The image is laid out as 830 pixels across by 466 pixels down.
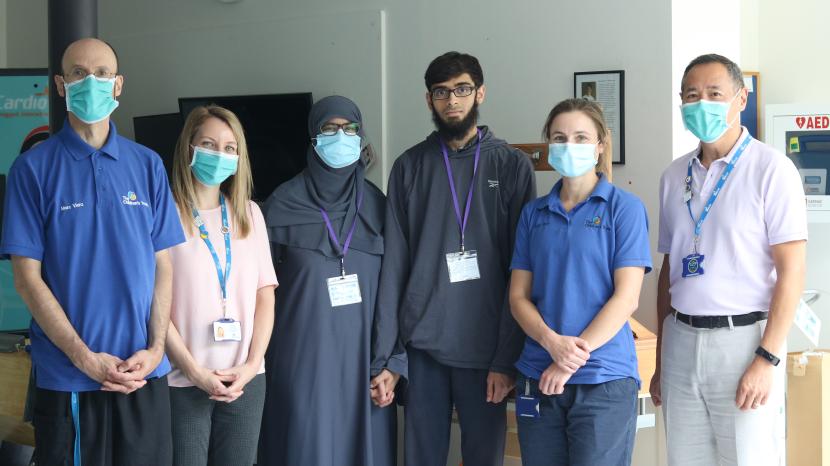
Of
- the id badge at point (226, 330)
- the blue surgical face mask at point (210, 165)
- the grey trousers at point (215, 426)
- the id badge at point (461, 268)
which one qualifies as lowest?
the grey trousers at point (215, 426)

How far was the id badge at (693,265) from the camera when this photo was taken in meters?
2.53

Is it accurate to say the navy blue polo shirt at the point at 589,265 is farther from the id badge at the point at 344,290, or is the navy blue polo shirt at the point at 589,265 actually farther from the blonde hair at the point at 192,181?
the blonde hair at the point at 192,181

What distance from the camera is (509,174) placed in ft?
9.61

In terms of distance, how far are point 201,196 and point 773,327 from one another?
1.84 metres

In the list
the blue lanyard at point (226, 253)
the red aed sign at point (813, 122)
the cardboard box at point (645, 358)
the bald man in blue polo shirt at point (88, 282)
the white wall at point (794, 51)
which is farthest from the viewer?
the white wall at point (794, 51)

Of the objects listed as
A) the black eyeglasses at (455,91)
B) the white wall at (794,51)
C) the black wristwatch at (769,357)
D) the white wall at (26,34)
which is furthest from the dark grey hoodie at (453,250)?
the white wall at (26,34)

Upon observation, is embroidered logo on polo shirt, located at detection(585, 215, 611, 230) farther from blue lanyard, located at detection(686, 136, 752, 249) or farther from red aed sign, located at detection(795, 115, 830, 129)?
red aed sign, located at detection(795, 115, 830, 129)

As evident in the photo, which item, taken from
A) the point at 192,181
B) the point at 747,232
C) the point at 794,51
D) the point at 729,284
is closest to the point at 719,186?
the point at 747,232

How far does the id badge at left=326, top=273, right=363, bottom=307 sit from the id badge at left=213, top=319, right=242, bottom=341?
1.31 ft

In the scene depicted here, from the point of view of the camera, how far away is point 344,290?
288 centimetres

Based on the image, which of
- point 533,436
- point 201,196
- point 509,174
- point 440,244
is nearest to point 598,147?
point 509,174

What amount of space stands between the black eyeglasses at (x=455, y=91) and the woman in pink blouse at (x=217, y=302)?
739mm

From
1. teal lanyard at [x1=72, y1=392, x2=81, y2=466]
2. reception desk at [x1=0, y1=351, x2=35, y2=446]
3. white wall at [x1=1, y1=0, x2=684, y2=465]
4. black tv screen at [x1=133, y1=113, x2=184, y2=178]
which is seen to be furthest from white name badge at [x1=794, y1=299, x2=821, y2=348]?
black tv screen at [x1=133, y1=113, x2=184, y2=178]

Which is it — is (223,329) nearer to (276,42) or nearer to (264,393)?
(264,393)
